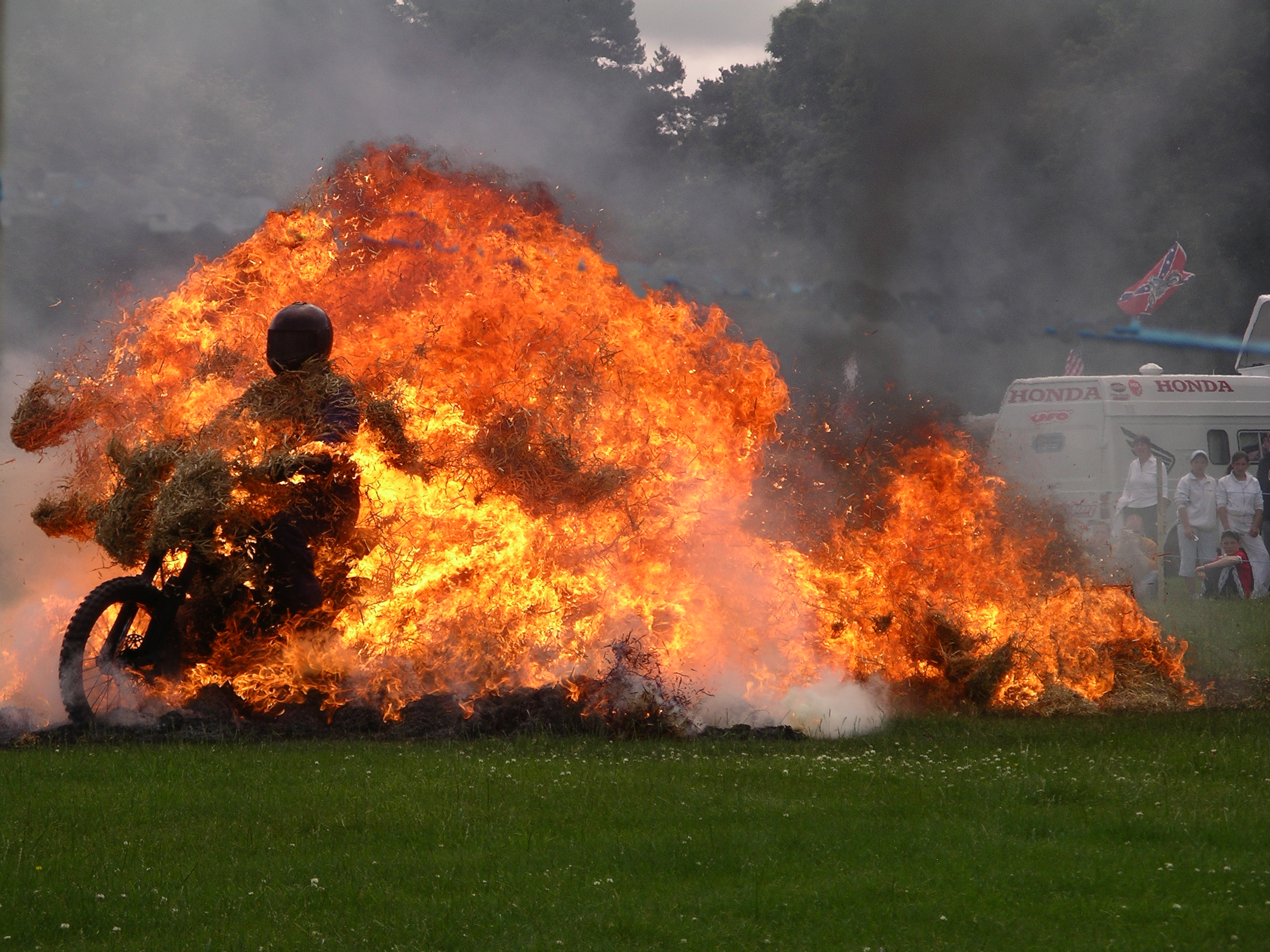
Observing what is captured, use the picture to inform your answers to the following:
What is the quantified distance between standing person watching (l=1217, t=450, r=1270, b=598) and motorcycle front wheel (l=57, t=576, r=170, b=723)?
14799mm

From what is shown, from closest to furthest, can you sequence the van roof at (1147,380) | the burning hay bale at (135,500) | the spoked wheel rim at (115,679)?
the burning hay bale at (135,500) < the spoked wheel rim at (115,679) < the van roof at (1147,380)

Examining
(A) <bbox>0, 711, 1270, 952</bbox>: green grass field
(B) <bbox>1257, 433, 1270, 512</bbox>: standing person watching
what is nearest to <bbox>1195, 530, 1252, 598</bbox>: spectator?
(B) <bbox>1257, 433, 1270, 512</bbox>: standing person watching

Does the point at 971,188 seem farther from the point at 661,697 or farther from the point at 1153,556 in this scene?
the point at 661,697

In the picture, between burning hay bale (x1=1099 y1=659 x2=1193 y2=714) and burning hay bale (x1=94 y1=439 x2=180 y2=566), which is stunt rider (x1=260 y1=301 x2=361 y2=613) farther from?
burning hay bale (x1=1099 y1=659 x2=1193 y2=714)

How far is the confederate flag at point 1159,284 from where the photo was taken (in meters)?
23.9

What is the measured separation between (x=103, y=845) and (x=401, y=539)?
3.67m

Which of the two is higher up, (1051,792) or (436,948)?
(1051,792)

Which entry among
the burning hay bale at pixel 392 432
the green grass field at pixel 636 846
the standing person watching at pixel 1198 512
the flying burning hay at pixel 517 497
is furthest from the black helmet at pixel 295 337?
the standing person watching at pixel 1198 512

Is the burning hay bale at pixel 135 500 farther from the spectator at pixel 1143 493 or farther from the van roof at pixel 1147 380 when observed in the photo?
the van roof at pixel 1147 380

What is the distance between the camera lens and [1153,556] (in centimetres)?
1347

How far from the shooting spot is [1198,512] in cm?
1909

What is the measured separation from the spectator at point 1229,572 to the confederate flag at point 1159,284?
6358 mm

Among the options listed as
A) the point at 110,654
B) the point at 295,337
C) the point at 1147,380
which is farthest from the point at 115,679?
the point at 1147,380

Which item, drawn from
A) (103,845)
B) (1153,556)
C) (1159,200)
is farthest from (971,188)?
(103,845)
